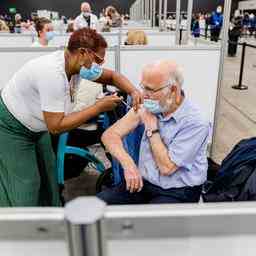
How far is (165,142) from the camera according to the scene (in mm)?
1519

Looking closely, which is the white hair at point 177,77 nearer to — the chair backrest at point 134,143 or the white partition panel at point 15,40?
the chair backrest at point 134,143

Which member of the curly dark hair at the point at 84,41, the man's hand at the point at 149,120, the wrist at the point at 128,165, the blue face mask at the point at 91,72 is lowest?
the wrist at the point at 128,165

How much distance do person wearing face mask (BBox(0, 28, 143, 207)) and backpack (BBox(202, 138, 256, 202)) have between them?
0.49 meters

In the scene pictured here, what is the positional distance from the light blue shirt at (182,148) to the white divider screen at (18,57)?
5.23ft

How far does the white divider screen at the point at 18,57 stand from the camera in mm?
2963

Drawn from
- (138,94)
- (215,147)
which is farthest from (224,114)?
(138,94)

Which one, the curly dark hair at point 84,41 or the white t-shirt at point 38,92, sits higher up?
the curly dark hair at point 84,41

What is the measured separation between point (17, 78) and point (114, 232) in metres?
1.32

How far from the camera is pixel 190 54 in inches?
118

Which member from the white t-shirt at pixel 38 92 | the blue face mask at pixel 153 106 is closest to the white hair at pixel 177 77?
the blue face mask at pixel 153 106

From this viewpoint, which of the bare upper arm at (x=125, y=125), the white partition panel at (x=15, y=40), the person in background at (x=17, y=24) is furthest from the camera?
the person in background at (x=17, y=24)

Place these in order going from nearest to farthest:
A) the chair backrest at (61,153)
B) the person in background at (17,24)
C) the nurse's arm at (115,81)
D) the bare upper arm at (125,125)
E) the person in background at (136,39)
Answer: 1. the bare upper arm at (125,125)
2. the nurse's arm at (115,81)
3. the chair backrest at (61,153)
4. the person in background at (136,39)
5. the person in background at (17,24)

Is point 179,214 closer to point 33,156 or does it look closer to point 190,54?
point 33,156

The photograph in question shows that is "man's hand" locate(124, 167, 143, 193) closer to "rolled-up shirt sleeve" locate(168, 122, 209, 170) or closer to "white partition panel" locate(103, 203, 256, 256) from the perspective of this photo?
"rolled-up shirt sleeve" locate(168, 122, 209, 170)
